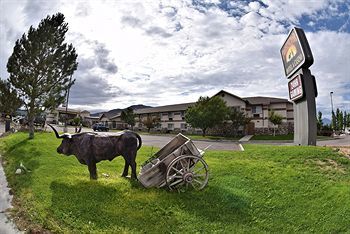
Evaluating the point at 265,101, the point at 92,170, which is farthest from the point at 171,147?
the point at 265,101

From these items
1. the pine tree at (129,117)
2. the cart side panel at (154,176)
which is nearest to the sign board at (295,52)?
the cart side panel at (154,176)

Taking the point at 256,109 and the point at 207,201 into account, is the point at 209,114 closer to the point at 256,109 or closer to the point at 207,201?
the point at 256,109

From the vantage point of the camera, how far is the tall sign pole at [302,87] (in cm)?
1662

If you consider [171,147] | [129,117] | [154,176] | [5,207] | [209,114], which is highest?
[129,117]

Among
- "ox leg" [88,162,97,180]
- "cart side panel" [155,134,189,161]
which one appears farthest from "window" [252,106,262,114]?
"ox leg" [88,162,97,180]

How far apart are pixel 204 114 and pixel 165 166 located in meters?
31.4

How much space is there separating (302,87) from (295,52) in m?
2.53

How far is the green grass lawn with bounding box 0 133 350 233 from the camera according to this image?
769 cm

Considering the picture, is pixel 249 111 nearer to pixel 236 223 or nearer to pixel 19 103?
pixel 19 103

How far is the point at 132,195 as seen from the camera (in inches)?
357

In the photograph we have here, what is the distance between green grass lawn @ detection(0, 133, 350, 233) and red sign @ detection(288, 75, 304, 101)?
542 centimetres

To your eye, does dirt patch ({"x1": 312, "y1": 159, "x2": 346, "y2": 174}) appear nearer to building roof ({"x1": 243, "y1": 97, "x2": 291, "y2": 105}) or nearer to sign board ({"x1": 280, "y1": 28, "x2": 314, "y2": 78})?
sign board ({"x1": 280, "y1": 28, "x2": 314, "y2": 78})

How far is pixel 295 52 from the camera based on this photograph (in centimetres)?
1792

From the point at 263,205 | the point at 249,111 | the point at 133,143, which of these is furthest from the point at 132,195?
the point at 249,111
